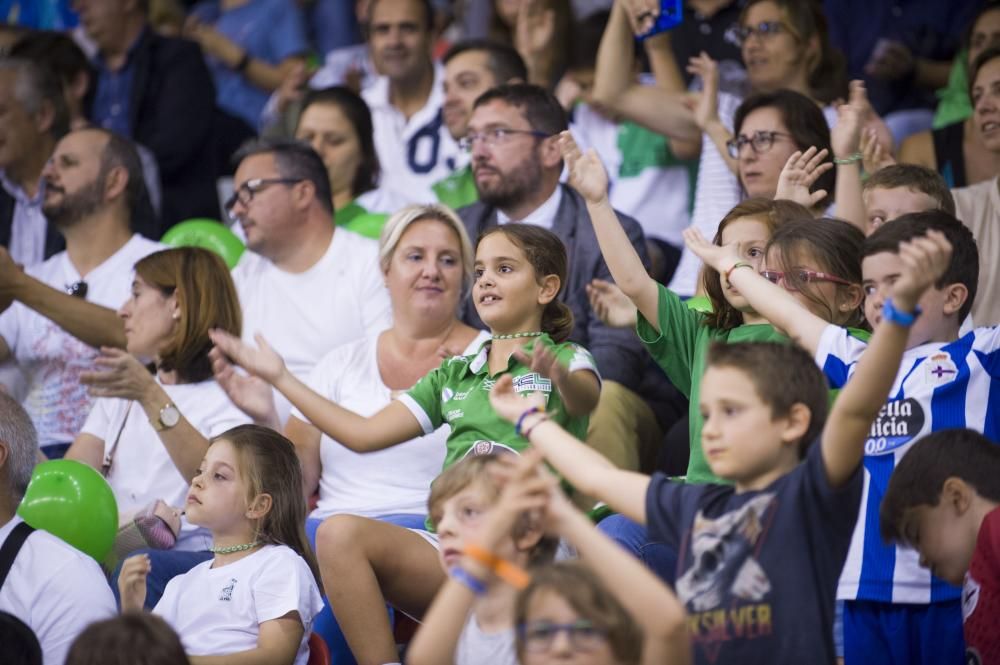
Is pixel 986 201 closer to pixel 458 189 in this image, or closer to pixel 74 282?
pixel 458 189

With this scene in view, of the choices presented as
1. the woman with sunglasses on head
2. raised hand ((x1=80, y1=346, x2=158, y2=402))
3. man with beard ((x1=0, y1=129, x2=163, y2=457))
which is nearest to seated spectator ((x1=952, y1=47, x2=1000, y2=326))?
the woman with sunglasses on head

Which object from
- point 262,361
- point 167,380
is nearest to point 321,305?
point 167,380

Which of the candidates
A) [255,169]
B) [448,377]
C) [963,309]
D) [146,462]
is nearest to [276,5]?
[255,169]

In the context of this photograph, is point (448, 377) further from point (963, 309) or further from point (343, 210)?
point (343, 210)

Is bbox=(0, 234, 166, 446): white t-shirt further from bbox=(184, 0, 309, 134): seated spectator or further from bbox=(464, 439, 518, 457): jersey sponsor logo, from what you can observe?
bbox=(184, 0, 309, 134): seated spectator

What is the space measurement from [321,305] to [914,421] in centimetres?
251

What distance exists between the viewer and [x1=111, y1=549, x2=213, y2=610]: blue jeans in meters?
4.23

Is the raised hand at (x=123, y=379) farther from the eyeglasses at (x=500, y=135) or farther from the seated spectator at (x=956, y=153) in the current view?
the seated spectator at (x=956, y=153)

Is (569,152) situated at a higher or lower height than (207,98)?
lower

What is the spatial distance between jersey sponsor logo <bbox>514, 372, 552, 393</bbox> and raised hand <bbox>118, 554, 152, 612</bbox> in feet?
3.55

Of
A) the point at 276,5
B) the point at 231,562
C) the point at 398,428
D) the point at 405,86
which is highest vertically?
the point at 276,5

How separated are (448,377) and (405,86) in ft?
10.1

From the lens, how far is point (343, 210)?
20.6 feet

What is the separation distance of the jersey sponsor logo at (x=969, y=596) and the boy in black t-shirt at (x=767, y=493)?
0.47m
